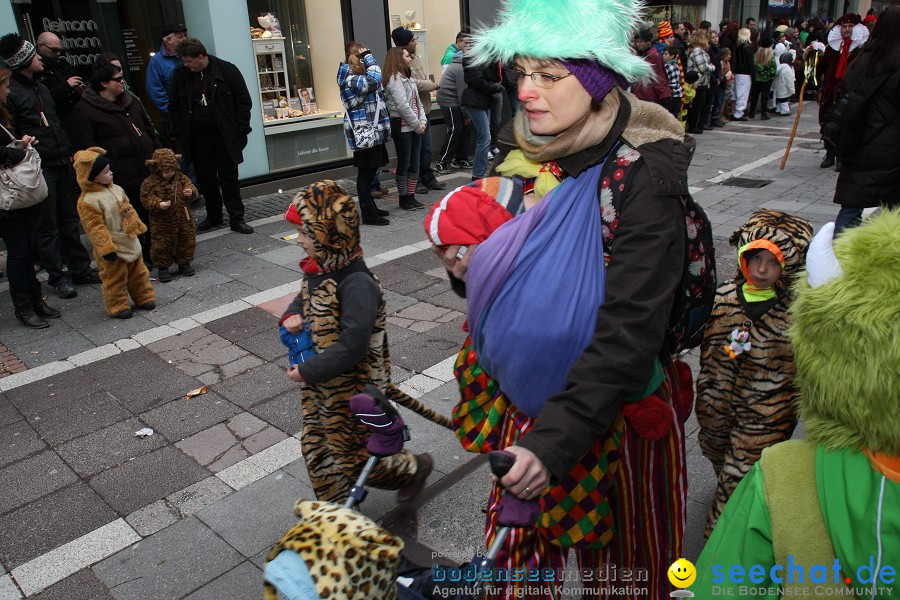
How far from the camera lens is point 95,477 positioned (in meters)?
3.99

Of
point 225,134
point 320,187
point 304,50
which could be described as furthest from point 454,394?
point 304,50

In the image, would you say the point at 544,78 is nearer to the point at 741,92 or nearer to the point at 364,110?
the point at 364,110

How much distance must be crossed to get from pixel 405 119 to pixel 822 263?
25.2ft

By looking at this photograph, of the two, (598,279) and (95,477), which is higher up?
(598,279)

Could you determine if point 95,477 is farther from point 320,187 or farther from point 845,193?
point 845,193

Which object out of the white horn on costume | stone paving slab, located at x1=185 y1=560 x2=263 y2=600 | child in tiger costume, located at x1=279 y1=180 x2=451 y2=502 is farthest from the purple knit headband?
stone paving slab, located at x1=185 y1=560 x2=263 y2=600

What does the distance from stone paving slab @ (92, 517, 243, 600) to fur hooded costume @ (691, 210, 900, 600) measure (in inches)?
92.3

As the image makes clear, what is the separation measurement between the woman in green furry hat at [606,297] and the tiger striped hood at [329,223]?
0.91 metres

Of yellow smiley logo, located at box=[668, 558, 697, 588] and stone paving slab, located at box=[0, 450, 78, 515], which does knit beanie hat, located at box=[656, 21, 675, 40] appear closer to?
stone paving slab, located at box=[0, 450, 78, 515]

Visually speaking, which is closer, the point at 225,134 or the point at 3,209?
the point at 3,209

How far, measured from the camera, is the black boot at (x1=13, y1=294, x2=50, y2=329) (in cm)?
600

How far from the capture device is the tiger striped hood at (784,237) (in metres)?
2.83

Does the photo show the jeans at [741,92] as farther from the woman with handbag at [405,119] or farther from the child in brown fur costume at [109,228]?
the child in brown fur costume at [109,228]

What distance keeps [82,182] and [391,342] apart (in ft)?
9.15
